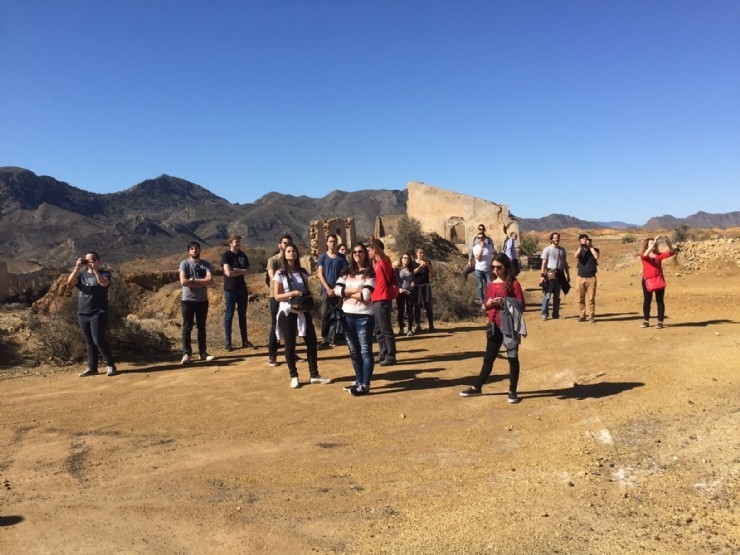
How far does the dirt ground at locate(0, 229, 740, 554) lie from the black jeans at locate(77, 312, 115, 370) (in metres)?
0.47

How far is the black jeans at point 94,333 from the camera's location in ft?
24.6

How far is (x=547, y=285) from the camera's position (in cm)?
1108

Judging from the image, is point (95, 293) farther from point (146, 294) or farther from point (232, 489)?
point (146, 294)

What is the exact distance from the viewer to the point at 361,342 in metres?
6.32

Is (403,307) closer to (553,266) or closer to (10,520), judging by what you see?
(553,266)

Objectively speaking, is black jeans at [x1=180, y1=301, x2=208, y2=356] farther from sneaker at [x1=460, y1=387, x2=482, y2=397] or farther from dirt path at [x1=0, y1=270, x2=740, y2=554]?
sneaker at [x1=460, y1=387, x2=482, y2=397]

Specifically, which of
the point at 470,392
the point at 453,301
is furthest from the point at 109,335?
the point at 453,301

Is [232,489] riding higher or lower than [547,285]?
lower

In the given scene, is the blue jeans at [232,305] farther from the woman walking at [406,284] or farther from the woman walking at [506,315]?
the woman walking at [506,315]

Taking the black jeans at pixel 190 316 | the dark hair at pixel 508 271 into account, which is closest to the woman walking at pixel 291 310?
the black jeans at pixel 190 316

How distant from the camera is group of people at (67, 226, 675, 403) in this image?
19.5 ft

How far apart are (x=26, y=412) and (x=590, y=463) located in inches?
225

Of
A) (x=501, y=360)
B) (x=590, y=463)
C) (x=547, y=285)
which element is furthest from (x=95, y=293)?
(x=547, y=285)

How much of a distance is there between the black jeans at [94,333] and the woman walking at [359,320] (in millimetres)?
3478
